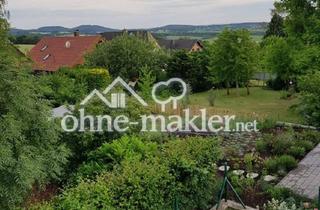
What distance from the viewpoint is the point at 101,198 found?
19.3ft

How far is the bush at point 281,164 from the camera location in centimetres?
1070

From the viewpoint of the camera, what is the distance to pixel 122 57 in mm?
27641

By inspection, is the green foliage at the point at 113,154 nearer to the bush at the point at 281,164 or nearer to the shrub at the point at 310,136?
the bush at the point at 281,164

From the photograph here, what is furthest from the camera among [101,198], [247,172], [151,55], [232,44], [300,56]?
[151,55]

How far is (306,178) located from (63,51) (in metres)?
34.7

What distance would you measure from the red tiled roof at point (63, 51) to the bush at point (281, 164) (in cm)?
2933

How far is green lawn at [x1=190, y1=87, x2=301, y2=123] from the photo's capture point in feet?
60.3

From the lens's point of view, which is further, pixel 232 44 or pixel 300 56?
pixel 232 44

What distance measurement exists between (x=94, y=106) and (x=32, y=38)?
50.4 m

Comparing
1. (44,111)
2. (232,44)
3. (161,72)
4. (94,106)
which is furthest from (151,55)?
(44,111)

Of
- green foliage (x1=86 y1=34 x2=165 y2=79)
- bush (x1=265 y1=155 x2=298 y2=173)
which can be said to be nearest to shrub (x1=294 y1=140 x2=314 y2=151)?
bush (x1=265 y1=155 x2=298 y2=173)

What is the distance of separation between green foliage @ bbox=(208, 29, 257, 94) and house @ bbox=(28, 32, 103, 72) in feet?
49.7

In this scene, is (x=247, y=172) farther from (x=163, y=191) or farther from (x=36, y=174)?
(x=36, y=174)

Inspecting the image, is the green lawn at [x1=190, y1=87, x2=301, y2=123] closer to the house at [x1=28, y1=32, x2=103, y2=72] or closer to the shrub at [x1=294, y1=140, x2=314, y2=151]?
the shrub at [x1=294, y1=140, x2=314, y2=151]
